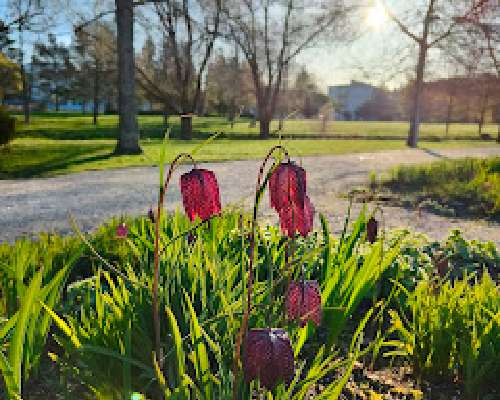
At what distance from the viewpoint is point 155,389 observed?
2.00m

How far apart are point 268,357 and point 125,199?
698 cm

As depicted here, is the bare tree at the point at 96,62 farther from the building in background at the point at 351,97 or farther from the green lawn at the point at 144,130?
the building in background at the point at 351,97

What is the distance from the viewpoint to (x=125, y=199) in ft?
26.0

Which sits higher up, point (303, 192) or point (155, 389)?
point (303, 192)

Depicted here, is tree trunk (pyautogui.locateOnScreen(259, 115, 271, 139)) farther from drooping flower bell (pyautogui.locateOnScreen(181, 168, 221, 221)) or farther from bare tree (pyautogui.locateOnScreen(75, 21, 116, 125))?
drooping flower bell (pyautogui.locateOnScreen(181, 168, 221, 221))

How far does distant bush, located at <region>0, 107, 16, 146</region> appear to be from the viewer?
1291 centimetres

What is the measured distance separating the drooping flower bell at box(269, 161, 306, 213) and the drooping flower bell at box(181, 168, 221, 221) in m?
0.19

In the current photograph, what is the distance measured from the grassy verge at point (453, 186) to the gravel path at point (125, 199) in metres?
0.59

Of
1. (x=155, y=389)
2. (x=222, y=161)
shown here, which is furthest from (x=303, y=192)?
(x=222, y=161)

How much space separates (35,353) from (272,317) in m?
0.89

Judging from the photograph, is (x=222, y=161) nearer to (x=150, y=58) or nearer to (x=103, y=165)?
(x=103, y=165)

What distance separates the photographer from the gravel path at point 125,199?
6289mm

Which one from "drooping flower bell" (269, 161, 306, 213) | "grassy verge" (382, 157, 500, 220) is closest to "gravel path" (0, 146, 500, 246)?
"grassy verge" (382, 157, 500, 220)

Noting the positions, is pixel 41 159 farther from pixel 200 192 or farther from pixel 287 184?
pixel 287 184
